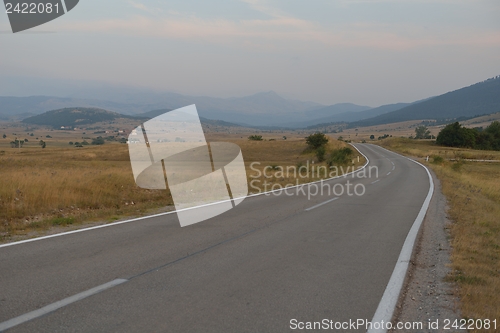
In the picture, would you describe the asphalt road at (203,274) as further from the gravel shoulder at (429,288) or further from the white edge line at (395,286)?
the gravel shoulder at (429,288)

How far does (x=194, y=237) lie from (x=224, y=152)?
177 ft

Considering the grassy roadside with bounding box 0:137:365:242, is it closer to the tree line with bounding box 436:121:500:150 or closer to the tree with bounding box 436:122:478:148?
the tree with bounding box 436:122:478:148

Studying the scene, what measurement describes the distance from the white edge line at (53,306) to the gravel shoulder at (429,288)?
3.64 meters

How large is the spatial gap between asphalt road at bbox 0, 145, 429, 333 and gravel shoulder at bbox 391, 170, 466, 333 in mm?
362

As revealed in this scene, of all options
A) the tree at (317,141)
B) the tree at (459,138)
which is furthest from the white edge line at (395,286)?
the tree at (459,138)

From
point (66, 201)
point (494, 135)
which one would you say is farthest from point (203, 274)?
point (494, 135)

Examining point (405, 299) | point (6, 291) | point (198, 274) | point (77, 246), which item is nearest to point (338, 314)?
point (405, 299)

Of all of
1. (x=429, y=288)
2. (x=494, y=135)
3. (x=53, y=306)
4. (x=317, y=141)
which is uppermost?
(x=53, y=306)

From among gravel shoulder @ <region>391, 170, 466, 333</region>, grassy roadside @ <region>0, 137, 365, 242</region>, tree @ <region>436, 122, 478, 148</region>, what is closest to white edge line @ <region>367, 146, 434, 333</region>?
gravel shoulder @ <region>391, 170, 466, 333</region>

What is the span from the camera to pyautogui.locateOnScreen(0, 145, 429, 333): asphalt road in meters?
4.40

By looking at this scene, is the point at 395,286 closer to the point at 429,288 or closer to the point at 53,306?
the point at 429,288

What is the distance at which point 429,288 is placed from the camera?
5.81 meters

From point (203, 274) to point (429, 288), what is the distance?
3.32 meters

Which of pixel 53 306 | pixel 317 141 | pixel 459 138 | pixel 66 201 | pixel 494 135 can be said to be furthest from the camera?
pixel 494 135
